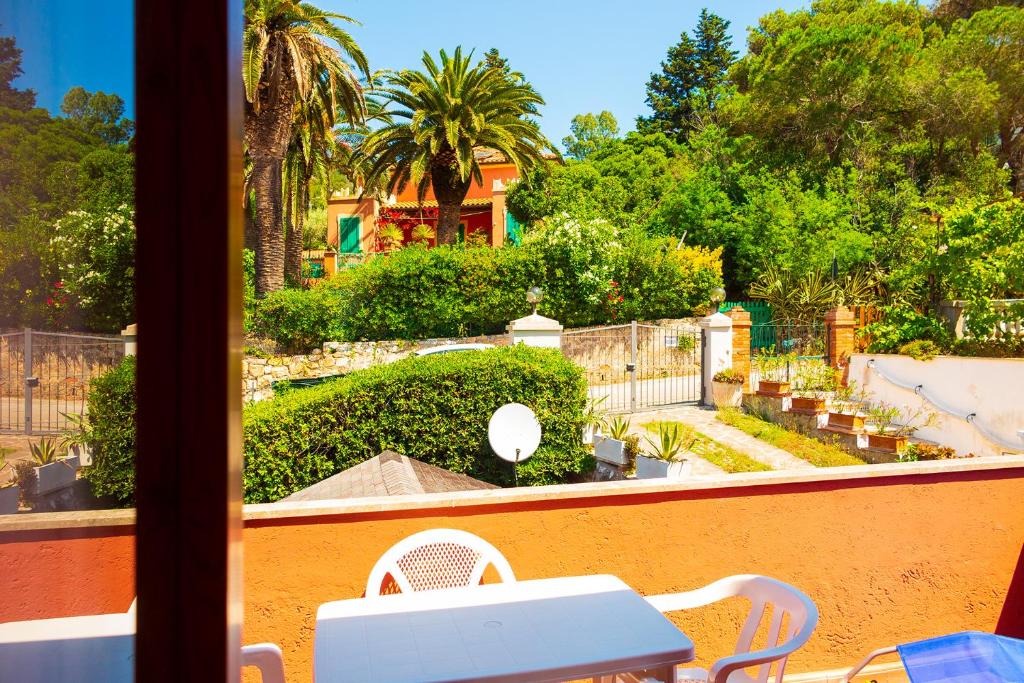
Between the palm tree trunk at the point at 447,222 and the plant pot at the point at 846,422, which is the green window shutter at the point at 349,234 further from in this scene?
the plant pot at the point at 846,422

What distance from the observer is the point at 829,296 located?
15.8 meters

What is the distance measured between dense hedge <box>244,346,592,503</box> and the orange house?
15.8m

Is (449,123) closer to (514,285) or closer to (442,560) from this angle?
(514,285)

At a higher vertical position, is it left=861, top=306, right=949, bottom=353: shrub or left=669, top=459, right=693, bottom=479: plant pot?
left=861, top=306, right=949, bottom=353: shrub

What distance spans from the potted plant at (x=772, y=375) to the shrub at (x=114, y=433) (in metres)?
11.1

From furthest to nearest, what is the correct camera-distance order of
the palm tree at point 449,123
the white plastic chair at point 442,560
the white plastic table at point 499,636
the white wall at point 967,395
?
1. the palm tree at point 449,123
2. the white wall at point 967,395
3. the white plastic chair at point 442,560
4. the white plastic table at point 499,636

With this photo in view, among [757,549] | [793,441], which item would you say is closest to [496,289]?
[793,441]

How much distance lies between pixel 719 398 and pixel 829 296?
18.2 ft

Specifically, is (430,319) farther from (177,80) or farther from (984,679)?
(177,80)

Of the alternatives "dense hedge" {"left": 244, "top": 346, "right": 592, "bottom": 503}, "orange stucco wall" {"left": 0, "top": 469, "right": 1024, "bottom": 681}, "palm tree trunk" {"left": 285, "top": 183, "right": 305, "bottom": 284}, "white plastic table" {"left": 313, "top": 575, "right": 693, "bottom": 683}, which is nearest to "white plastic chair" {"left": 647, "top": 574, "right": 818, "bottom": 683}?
"white plastic table" {"left": 313, "top": 575, "right": 693, "bottom": 683}

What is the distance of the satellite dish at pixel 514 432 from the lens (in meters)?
7.20

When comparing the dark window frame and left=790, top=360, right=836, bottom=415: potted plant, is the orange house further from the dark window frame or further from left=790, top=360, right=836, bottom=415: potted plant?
the dark window frame

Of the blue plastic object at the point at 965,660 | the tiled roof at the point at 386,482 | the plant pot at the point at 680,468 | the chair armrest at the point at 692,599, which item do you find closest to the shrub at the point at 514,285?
the plant pot at the point at 680,468

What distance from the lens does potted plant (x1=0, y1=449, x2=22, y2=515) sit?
820mm
